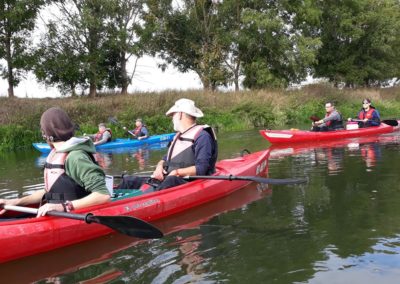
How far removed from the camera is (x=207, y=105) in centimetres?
2145

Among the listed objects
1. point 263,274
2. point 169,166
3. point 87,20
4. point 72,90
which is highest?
point 87,20

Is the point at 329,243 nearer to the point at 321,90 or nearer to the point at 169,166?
the point at 169,166

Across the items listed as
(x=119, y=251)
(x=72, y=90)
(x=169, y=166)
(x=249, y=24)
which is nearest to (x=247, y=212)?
(x=169, y=166)

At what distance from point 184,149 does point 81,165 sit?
83.0 inches

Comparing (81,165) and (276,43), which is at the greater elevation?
(276,43)

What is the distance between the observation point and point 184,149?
5.91 metres

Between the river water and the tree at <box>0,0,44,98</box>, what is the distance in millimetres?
14868

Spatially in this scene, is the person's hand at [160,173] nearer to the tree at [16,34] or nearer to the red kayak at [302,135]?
the red kayak at [302,135]

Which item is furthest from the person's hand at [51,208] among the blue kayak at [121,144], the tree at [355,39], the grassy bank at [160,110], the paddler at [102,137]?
the tree at [355,39]

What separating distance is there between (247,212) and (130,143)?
9.70m

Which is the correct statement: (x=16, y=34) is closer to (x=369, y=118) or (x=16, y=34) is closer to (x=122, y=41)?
(x=122, y=41)

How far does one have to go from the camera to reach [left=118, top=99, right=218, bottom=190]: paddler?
5.77 metres

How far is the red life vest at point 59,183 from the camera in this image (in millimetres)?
4062

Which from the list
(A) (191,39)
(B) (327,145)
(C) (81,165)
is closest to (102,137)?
(B) (327,145)
